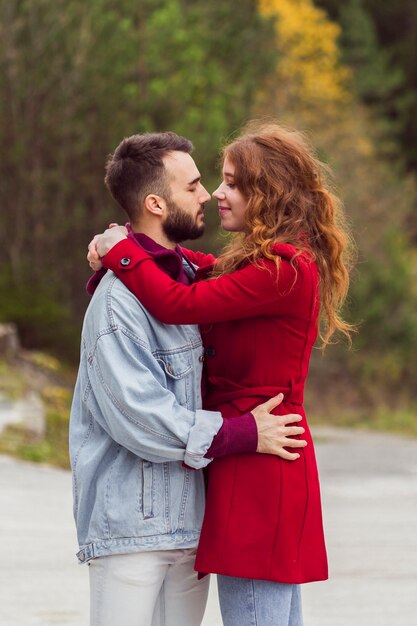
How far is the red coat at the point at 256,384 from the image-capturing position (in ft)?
11.2

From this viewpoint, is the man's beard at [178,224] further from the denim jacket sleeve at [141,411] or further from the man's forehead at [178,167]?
the denim jacket sleeve at [141,411]

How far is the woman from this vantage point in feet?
11.2

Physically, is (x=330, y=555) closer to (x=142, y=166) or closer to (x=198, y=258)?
(x=198, y=258)

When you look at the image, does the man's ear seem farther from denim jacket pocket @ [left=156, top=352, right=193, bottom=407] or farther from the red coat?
denim jacket pocket @ [left=156, top=352, right=193, bottom=407]

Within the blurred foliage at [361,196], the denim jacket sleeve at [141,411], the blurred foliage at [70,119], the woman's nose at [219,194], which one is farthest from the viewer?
A: the blurred foliage at [361,196]

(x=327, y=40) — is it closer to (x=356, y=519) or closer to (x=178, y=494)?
(x=356, y=519)

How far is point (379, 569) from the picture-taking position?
7.55m

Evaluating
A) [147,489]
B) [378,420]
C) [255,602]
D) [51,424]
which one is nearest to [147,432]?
[147,489]

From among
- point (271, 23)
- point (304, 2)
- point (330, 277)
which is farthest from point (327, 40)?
point (330, 277)

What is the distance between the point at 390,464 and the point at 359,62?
32.8m

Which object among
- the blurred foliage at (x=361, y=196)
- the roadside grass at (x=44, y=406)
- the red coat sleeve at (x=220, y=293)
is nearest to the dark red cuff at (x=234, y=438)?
the red coat sleeve at (x=220, y=293)

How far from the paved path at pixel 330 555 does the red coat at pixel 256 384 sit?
8.89ft

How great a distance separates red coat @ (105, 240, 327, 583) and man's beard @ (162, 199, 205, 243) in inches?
4.7

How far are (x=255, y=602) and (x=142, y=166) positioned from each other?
1.18m
